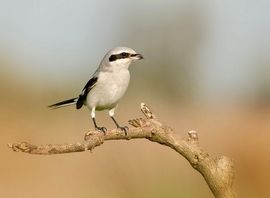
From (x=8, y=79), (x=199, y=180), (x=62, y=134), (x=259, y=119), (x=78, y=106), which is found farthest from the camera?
(x=8, y=79)

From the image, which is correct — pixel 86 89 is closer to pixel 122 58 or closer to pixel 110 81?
pixel 110 81

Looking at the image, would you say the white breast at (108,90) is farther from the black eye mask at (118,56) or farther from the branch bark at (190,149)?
the branch bark at (190,149)

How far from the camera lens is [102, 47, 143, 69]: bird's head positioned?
348cm

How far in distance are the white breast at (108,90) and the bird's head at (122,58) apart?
0.04 metres

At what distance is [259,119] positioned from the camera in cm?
1127

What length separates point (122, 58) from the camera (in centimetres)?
360

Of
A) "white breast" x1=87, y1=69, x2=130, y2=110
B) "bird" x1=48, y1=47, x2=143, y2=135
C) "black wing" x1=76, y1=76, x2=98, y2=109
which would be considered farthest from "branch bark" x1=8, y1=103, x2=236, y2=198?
"black wing" x1=76, y1=76, x2=98, y2=109

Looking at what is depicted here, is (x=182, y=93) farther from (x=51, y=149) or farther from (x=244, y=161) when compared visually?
(x=51, y=149)

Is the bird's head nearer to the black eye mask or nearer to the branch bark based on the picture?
the black eye mask

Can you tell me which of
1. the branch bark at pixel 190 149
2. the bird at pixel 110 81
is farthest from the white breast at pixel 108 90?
the branch bark at pixel 190 149

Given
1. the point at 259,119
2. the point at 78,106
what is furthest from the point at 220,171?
the point at 259,119

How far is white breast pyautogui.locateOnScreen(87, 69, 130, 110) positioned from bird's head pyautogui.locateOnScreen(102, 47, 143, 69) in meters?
0.04

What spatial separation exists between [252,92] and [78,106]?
41.0ft

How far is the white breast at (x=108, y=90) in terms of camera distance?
3.57 meters
